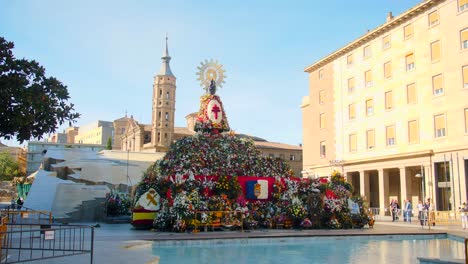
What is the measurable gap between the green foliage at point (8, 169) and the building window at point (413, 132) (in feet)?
276

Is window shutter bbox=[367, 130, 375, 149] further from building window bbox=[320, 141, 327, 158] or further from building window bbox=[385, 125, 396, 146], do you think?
building window bbox=[320, 141, 327, 158]

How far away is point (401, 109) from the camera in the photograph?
39.9 metres

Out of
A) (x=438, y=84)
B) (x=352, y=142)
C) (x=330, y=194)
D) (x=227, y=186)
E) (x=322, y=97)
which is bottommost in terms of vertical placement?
(x=330, y=194)

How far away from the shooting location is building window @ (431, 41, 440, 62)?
36438 mm

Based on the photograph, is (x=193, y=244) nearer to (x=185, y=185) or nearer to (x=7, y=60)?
(x=185, y=185)

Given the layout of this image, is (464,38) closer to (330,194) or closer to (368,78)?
(368,78)

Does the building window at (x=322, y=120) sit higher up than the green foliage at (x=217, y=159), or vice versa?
the building window at (x=322, y=120)

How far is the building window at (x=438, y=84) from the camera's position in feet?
117

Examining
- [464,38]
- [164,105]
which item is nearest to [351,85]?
[464,38]

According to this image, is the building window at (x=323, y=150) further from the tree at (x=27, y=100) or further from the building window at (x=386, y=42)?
the tree at (x=27, y=100)

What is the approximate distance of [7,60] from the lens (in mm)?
9516

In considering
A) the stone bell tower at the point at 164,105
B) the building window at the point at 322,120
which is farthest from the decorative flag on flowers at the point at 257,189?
the stone bell tower at the point at 164,105

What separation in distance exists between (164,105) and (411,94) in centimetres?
8967

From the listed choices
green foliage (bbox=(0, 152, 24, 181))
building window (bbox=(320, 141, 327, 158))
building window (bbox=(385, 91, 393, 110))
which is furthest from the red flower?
green foliage (bbox=(0, 152, 24, 181))
